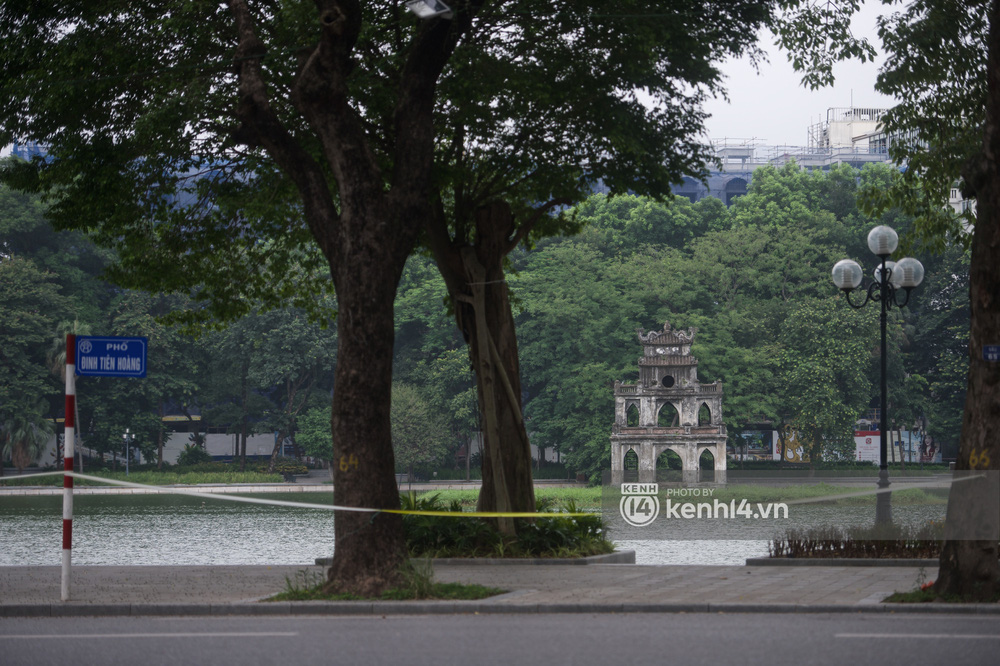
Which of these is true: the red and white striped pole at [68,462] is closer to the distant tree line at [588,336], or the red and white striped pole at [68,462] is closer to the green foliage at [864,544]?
the green foliage at [864,544]

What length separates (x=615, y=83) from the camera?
18.9 m

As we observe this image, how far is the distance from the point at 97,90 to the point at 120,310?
57738 mm

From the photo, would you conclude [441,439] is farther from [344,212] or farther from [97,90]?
[344,212]

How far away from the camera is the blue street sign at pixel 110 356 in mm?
12750

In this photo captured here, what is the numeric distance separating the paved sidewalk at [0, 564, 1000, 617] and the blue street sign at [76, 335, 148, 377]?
93.0 inches

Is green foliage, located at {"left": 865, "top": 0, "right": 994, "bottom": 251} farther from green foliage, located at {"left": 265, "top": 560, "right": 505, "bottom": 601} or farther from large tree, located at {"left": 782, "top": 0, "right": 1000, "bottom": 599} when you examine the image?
green foliage, located at {"left": 265, "top": 560, "right": 505, "bottom": 601}

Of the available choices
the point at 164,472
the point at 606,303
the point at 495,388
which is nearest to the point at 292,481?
the point at 164,472

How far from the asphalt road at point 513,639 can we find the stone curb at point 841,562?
5480 millimetres

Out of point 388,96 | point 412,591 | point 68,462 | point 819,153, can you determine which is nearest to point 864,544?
point 412,591

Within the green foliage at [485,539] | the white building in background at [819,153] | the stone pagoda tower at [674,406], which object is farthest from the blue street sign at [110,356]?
the white building in background at [819,153]

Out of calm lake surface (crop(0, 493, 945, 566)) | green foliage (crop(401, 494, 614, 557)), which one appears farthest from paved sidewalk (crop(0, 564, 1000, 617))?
calm lake surface (crop(0, 493, 945, 566))

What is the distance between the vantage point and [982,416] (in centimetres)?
1195

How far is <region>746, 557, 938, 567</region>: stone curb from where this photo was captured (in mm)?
16391

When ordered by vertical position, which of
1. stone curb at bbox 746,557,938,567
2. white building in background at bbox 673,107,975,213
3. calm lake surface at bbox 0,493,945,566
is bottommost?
calm lake surface at bbox 0,493,945,566
